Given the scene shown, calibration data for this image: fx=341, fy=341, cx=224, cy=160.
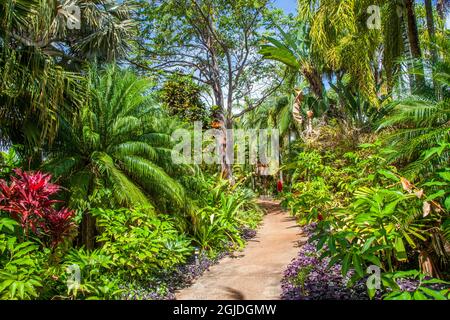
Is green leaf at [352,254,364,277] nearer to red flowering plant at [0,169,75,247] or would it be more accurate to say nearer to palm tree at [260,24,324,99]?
red flowering plant at [0,169,75,247]

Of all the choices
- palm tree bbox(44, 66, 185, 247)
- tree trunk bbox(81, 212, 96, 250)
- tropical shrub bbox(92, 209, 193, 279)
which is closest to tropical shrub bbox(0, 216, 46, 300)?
tropical shrub bbox(92, 209, 193, 279)

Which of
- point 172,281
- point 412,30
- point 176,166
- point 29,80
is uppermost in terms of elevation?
point 412,30

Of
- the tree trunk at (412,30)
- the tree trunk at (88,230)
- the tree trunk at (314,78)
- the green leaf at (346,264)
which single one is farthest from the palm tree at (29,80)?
the tree trunk at (314,78)

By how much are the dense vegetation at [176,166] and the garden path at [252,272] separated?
254 millimetres

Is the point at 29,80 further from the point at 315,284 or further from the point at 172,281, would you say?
the point at 315,284

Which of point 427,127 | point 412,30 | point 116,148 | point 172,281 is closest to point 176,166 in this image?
point 116,148

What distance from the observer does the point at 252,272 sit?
5461 millimetres

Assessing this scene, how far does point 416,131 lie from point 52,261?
5127 mm

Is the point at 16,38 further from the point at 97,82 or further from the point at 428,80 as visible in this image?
the point at 428,80

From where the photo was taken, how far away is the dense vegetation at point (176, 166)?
3.58m

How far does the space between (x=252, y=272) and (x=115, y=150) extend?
3.14m

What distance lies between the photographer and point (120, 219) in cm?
484

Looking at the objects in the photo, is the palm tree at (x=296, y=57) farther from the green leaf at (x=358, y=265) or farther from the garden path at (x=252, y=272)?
the green leaf at (x=358, y=265)
